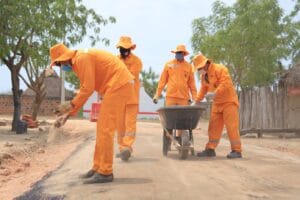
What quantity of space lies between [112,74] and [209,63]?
10.7 ft

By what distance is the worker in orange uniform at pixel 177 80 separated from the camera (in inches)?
450

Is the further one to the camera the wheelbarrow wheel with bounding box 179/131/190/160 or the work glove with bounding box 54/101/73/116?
the wheelbarrow wheel with bounding box 179/131/190/160

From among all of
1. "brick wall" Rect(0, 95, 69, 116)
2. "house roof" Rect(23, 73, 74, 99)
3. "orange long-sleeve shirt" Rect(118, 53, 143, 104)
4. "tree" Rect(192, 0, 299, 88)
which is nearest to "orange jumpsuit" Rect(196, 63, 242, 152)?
"orange long-sleeve shirt" Rect(118, 53, 143, 104)

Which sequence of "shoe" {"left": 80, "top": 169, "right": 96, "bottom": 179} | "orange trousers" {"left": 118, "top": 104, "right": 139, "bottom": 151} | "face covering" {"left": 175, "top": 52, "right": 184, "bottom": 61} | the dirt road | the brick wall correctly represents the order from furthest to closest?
1. the brick wall
2. "face covering" {"left": 175, "top": 52, "right": 184, "bottom": 61}
3. "orange trousers" {"left": 118, "top": 104, "right": 139, "bottom": 151}
4. "shoe" {"left": 80, "top": 169, "right": 96, "bottom": 179}
5. the dirt road

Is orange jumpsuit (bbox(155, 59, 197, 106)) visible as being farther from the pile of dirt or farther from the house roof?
the house roof

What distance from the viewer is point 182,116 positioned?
10086mm

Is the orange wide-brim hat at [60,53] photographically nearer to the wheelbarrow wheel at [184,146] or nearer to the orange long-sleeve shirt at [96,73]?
the orange long-sleeve shirt at [96,73]

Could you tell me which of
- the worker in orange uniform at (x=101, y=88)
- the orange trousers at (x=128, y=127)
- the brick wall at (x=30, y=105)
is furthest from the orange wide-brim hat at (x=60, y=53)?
the brick wall at (x=30, y=105)

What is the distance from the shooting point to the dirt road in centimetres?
679

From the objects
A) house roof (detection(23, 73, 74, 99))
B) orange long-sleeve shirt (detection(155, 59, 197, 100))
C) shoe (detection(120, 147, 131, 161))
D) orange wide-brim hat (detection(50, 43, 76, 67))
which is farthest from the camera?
house roof (detection(23, 73, 74, 99))

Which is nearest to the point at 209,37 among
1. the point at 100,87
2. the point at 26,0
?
the point at 26,0


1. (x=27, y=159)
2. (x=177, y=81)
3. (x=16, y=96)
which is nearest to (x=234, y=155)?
(x=177, y=81)

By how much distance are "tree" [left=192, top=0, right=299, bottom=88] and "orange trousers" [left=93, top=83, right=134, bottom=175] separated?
22664mm

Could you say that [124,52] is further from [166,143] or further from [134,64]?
[166,143]
